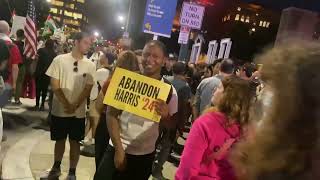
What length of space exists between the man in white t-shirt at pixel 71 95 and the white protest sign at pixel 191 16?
1289 centimetres

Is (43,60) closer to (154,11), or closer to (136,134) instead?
(154,11)

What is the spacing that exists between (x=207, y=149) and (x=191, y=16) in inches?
634

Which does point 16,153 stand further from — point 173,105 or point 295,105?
point 295,105

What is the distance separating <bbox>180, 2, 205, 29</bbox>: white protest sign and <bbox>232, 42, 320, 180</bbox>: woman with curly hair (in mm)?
17377

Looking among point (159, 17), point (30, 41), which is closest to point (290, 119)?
point (30, 41)

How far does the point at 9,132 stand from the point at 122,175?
5.27 metres

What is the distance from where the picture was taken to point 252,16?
126000 millimetres

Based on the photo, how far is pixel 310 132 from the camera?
134 centimetres

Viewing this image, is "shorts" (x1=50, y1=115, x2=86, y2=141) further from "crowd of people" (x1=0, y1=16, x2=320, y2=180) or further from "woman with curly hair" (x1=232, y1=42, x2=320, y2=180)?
"woman with curly hair" (x1=232, y1=42, x2=320, y2=180)

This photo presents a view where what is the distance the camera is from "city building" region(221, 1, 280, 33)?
12381 centimetres

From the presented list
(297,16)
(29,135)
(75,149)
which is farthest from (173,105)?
(29,135)

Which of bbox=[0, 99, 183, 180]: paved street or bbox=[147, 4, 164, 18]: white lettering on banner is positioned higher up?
bbox=[147, 4, 164, 18]: white lettering on banner

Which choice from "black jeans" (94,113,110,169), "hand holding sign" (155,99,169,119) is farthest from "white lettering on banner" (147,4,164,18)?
"hand holding sign" (155,99,169,119)

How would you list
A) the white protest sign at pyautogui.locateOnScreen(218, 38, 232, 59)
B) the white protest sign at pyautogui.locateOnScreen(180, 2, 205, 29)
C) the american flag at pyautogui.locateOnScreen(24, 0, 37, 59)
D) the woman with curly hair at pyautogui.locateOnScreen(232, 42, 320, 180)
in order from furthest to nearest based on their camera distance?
the white protest sign at pyautogui.locateOnScreen(180, 2, 205, 29) < the white protest sign at pyautogui.locateOnScreen(218, 38, 232, 59) < the american flag at pyautogui.locateOnScreen(24, 0, 37, 59) < the woman with curly hair at pyautogui.locateOnScreen(232, 42, 320, 180)
